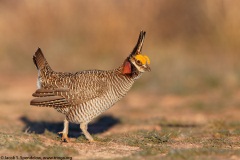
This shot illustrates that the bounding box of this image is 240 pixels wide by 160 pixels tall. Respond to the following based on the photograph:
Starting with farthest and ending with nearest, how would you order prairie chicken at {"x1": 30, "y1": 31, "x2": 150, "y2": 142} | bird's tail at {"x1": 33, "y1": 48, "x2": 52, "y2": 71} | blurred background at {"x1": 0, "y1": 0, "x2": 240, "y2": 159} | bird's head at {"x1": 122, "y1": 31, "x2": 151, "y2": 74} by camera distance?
blurred background at {"x1": 0, "y1": 0, "x2": 240, "y2": 159}
bird's tail at {"x1": 33, "y1": 48, "x2": 52, "y2": 71}
bird's head at {"x1": 122, "y1": 31, "x2": 151, "y2": 74}
prairie chicken at {"x1": 30, "y1": 31, "x2": 150, "y2": 142}

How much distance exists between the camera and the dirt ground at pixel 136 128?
270 inches

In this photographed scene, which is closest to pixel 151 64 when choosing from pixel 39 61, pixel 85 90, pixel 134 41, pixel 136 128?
pixel 134 41

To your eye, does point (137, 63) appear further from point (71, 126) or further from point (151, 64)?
point (151, 64)

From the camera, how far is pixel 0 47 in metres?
19.5

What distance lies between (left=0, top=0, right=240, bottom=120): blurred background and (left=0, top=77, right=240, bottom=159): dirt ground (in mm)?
414

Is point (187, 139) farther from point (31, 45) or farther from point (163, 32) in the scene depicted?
point (31, 45)

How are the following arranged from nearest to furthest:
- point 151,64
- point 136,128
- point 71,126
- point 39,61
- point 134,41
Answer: point 39,61, point 136,128, point 71,126, point 151,64, point 134,41

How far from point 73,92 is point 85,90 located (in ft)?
0.62

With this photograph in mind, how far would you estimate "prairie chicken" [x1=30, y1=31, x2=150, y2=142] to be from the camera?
8.14m

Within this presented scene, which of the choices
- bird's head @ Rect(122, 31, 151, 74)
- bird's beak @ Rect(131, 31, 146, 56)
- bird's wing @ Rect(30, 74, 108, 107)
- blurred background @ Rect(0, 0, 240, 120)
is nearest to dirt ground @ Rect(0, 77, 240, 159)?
blurred background @ Rect(0, 0, 240, 120)

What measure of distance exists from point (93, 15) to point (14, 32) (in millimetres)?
3227

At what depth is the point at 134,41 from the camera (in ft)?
61.1

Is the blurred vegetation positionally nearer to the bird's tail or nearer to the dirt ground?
the dirt ground

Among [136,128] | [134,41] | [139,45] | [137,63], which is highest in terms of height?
[134,41]
